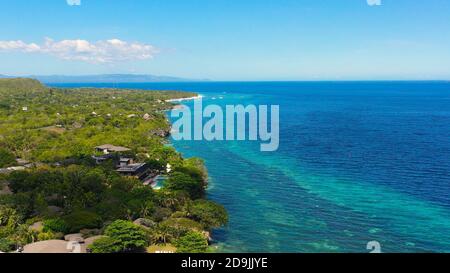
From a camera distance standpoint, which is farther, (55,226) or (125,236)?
(55,226)

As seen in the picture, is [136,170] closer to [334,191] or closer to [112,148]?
[112,148]

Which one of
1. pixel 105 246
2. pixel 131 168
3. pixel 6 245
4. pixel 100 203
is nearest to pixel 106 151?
pixel 131 168

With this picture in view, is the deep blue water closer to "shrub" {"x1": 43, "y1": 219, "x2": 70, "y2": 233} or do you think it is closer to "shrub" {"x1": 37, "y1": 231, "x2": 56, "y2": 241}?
"shrub" {"x1": 43, "y1": 219, "x2": 70, "y2": 233}

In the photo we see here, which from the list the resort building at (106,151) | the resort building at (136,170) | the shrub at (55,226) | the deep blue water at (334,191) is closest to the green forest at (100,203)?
the shrub at (55,226)

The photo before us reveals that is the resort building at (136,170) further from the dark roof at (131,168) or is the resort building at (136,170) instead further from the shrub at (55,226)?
the shrub at (55,226)

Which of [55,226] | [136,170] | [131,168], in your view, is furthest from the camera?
[131,168]

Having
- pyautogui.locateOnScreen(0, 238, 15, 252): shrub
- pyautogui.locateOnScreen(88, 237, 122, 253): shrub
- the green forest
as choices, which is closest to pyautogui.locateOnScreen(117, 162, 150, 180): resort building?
the green forest

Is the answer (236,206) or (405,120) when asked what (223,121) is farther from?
(236,206)

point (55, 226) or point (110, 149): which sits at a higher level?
point (110, 149)

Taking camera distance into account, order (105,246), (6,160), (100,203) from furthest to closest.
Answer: (6,160) → (100,203) → (105,246)

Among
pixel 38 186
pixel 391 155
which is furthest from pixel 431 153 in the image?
pixel 38 186
